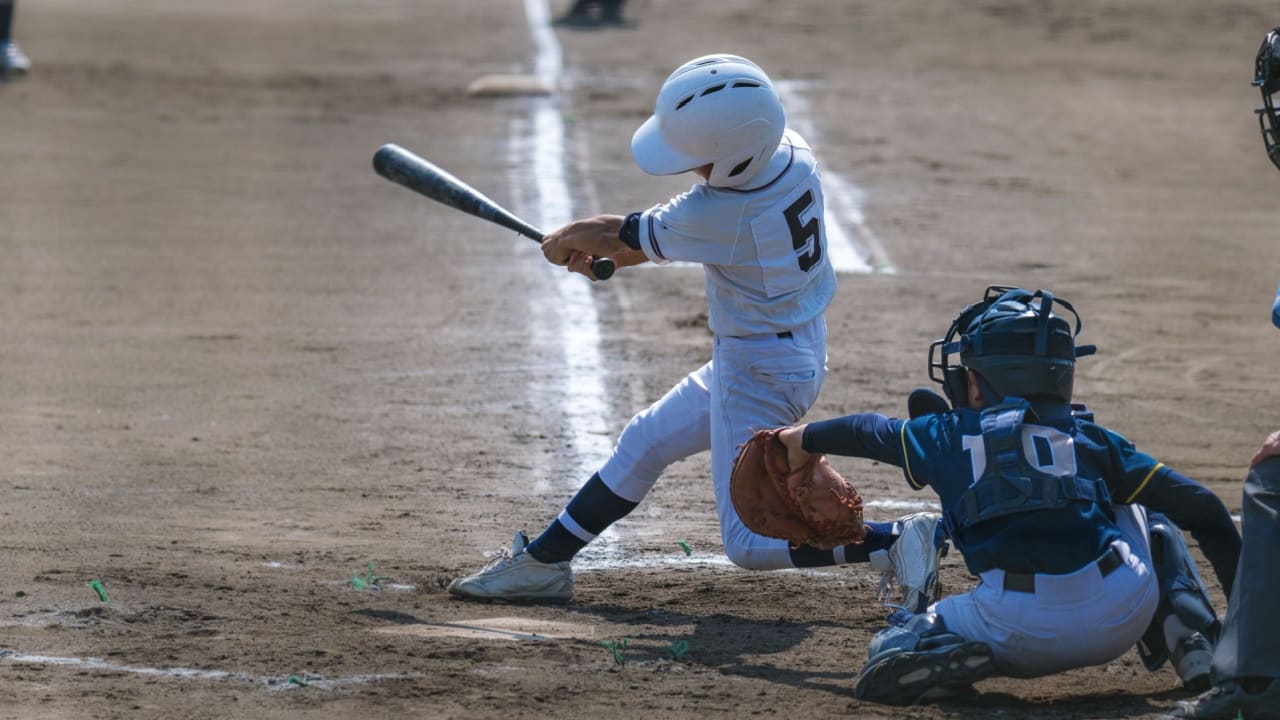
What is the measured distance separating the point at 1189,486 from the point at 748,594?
5.64 feet

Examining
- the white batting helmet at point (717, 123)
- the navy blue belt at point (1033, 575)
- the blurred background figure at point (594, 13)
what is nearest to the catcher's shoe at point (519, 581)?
the white batting helmet at point (717, 123)

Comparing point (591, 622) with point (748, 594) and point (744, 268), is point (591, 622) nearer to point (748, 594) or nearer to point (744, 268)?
point (748, 594)

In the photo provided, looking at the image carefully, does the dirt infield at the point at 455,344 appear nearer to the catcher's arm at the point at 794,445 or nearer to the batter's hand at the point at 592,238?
the catcher's arm at the point at 794,445

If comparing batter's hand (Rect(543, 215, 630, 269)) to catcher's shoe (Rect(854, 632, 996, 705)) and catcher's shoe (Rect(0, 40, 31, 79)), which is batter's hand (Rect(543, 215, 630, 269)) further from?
catcher's shoe (Rect(0, 40, 31, 79))

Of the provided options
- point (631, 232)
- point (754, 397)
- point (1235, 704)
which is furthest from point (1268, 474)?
point (631, 232)

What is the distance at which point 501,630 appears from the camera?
4926 millimetres

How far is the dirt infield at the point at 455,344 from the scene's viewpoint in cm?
458

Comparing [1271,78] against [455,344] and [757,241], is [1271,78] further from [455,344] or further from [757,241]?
[455,344]

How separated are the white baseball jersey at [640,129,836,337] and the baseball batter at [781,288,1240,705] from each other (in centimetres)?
76

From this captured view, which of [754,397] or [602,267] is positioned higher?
[602,267]

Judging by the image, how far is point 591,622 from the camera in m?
5.07

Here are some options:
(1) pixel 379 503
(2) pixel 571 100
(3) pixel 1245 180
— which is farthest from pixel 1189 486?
(2) pixel 571 100

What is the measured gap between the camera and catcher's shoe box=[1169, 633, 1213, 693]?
13.6ft

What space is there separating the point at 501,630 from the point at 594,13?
19.3 meters
